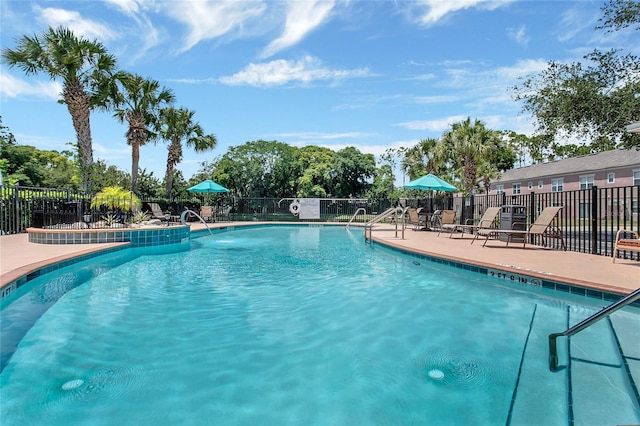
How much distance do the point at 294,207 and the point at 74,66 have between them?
41.4 feet

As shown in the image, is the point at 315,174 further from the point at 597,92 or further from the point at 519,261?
the point at 519,261

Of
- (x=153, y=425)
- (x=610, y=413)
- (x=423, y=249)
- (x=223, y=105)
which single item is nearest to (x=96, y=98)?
(x=223, y=105)

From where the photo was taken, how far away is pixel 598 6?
37.7ft

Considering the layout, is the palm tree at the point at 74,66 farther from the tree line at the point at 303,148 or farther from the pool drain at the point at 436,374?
the pool drain at the point at 436,374

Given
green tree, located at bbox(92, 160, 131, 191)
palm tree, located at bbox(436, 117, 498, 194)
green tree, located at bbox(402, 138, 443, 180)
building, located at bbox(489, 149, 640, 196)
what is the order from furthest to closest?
building, located at bbox(489, 149, 640, 196), green tree, located at bbox(402, 138, 443, 180), palm tree, located at bbox(436, 117, 498, 194), green tree, located at bbox(92, 160, 131, 191)

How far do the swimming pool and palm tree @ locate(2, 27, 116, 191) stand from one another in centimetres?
1026

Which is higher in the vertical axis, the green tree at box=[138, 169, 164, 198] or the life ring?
the green tree at box=[138, 169, 164, 198]

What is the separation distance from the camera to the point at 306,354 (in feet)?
10.8

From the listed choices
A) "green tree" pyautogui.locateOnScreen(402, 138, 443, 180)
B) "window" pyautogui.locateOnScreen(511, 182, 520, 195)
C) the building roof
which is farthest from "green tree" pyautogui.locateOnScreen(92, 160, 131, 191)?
"window" pyautogui.locateOnScreen(511, 182, 520, 195)

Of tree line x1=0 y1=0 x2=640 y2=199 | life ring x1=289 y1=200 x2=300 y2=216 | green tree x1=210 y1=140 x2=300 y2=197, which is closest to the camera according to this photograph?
tree line x1=0 y1=0 x2=640 y2=199

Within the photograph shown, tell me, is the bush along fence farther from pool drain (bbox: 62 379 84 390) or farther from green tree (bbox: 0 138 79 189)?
green tree (bbox: 0 138 79 189)

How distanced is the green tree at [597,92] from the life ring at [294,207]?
13.3 meters

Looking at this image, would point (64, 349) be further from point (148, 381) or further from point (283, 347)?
point (283, 347)

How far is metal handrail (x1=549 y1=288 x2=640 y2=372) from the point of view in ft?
6.38
